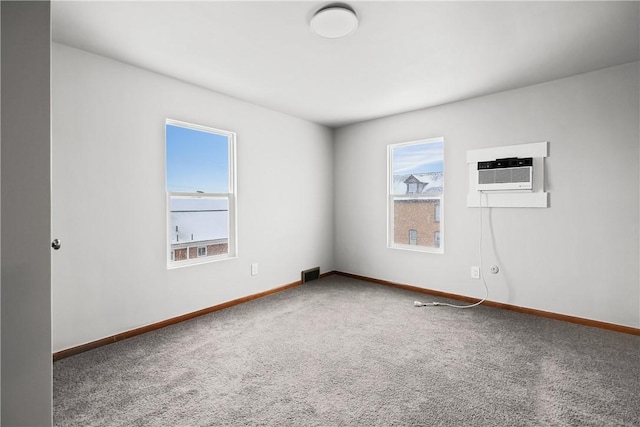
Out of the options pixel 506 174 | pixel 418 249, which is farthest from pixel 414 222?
pixel 506 174

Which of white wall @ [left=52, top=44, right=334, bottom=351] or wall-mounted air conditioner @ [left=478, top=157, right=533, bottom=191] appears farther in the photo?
wall-mounted air conditioner @ [left=478, top=157, right=533, bottom=191]

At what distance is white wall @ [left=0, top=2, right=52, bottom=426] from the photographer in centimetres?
77

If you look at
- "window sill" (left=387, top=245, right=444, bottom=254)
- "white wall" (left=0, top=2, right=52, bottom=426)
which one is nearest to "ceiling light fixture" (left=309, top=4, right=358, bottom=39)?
"white wall" (left=0, top=2, right=52, bottom=426)

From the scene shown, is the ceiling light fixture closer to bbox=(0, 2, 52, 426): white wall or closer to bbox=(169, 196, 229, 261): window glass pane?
bbox=(0, 2, 52, 426): white wall

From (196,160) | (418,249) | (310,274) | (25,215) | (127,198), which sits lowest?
(310,274)

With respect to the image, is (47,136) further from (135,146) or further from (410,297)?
(410,297)

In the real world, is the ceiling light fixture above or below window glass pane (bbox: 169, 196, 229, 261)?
above

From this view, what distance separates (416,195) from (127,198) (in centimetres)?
327

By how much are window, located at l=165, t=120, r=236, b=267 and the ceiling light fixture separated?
174 cm

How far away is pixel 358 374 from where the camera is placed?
7.02ft

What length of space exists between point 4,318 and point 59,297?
2.02 meters

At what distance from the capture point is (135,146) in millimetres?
2783

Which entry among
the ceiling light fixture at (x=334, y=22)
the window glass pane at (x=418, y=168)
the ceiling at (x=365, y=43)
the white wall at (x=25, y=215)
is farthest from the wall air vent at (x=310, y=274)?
the white wall at (x=25, y=215)

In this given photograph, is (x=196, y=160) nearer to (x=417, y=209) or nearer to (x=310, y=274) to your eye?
(x=310, y=274)
